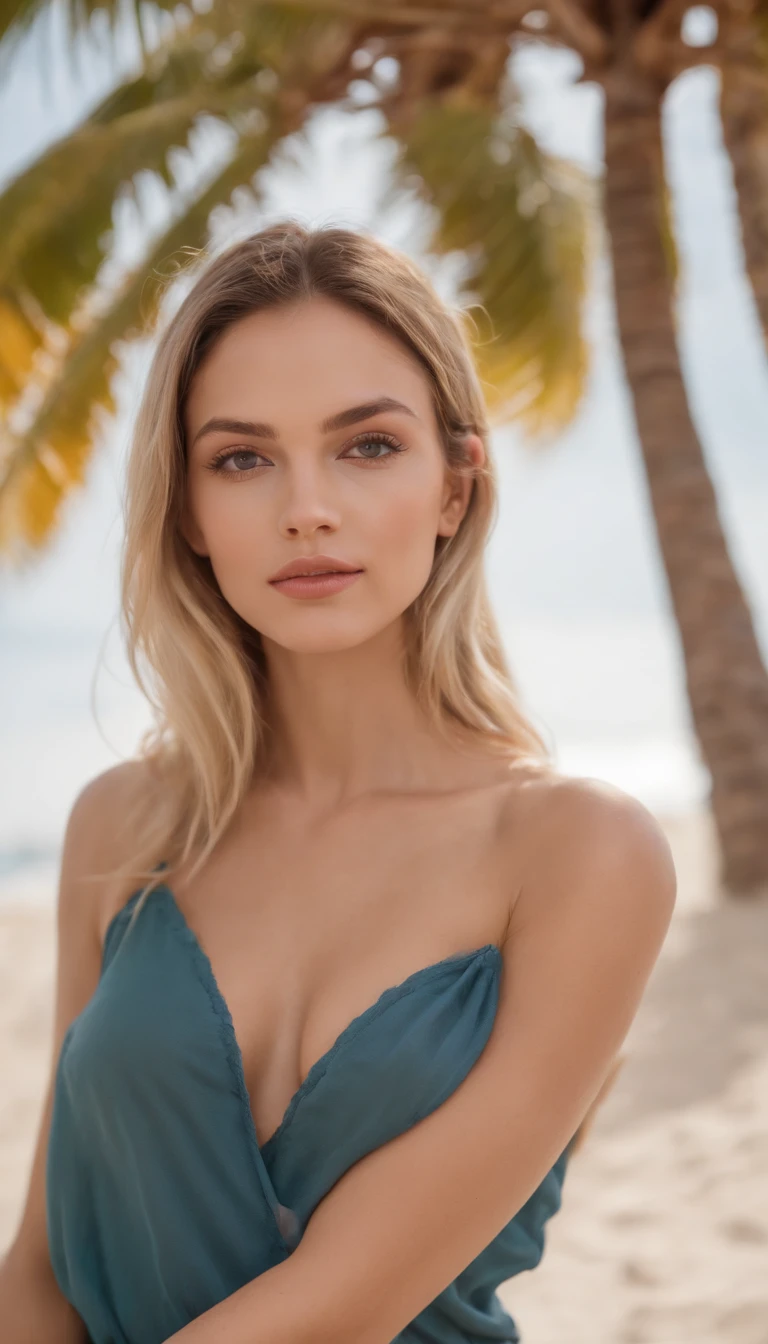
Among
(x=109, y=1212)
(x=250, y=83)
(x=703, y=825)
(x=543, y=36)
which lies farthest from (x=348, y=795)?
(x=703, y=825)

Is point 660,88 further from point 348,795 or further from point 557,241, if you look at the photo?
point 348,795

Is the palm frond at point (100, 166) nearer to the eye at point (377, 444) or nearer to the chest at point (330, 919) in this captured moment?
the eye at point (377, 444)

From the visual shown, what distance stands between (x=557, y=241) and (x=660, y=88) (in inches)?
36.3

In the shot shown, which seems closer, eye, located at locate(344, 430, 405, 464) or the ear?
eye, located at locate(344, 430, 405, 464)

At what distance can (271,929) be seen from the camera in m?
1.77

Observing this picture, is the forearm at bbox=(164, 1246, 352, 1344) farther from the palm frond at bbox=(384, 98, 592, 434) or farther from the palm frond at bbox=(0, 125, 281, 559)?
the palm frond at bbox=(0, 125, 281, 559)

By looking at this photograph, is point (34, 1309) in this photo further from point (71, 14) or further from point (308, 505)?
point (71, 14)

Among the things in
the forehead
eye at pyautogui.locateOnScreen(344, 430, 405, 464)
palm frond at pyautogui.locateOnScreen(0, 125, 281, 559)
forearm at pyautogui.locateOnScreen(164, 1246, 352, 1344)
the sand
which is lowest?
the sand

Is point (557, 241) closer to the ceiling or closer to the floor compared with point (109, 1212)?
closer to the ceiling

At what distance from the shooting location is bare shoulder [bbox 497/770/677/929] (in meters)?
1.55

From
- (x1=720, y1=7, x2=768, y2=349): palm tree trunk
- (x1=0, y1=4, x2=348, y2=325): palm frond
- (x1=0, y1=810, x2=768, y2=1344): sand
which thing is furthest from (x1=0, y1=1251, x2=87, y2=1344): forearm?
(x1=0, y1=4, x2=348, y2=325): palm frond

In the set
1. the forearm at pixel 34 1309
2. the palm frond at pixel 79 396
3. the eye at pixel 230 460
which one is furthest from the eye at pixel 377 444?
the palm frond at pixel 79 396

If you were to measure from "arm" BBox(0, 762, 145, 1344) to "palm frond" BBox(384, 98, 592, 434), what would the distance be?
4.51 metres

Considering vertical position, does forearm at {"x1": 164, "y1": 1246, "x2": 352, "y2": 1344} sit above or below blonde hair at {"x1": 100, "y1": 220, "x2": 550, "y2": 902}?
below
